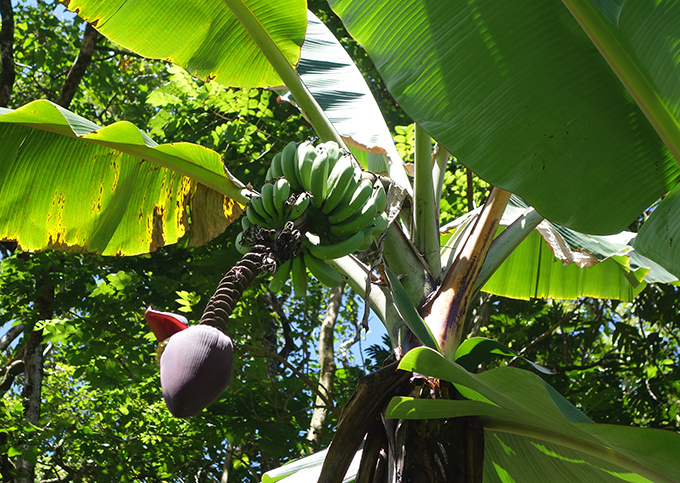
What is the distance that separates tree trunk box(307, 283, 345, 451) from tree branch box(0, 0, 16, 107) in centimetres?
354

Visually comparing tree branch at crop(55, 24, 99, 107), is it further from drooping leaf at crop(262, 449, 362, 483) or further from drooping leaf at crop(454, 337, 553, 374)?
drooping leaf at crop(454, 337, 553, 374)

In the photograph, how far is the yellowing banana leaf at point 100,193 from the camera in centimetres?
223

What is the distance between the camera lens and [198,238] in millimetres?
2574

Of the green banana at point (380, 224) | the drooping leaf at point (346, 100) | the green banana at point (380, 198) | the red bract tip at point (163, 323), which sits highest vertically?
the drooping leaf at point (346, 100)

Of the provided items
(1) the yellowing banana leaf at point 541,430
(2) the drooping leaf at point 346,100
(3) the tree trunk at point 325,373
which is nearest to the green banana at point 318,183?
(1) the yellowing banana leaf at point 541,430

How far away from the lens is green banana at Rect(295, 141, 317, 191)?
154cm

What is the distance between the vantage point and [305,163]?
1.55m

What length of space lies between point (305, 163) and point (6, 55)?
16.3ft

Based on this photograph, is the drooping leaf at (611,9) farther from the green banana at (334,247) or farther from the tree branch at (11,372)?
the tree branch at (11,372)

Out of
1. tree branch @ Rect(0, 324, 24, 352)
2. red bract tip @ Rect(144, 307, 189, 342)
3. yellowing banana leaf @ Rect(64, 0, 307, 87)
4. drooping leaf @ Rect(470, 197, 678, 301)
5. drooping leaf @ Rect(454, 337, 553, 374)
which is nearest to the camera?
red bract tip @ Rect(144, 307, 189, 342)

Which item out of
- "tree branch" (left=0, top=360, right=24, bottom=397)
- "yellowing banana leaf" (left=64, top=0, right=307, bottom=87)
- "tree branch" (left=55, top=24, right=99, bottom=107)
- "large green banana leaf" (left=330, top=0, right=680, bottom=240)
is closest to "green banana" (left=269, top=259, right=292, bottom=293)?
"large green banana leaf" (left=330, top=0, right=680, bottom=240)

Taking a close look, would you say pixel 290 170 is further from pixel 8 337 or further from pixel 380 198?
pixel 8 337

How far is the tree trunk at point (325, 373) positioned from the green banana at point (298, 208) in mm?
3004

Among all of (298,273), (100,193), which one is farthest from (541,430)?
(100,193)
